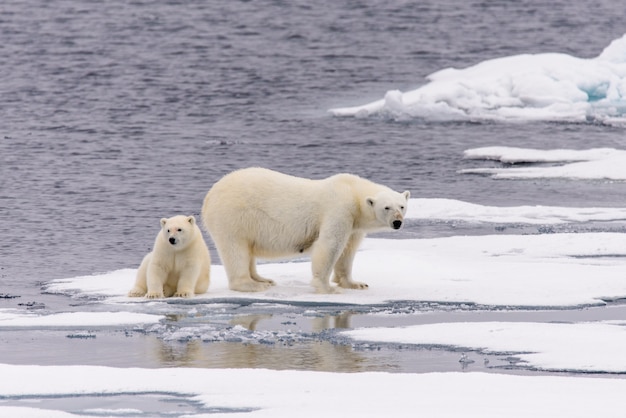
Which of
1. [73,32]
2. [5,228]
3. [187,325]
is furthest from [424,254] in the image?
[73,32]

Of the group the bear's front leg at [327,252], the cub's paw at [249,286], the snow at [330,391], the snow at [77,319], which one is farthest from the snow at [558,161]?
the snow at [330,391]

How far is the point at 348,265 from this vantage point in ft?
34.3

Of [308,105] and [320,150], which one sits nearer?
[320,150]

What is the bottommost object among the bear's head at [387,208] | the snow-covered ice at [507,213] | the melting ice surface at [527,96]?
the snow-covered ice at [507,213]

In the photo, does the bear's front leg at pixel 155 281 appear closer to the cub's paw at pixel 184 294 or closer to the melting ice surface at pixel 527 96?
the cub's paw at pixel 184 294

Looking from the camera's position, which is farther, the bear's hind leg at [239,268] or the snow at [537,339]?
the bear's hind leg at [239,268]

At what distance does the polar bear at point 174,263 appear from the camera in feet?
32.4

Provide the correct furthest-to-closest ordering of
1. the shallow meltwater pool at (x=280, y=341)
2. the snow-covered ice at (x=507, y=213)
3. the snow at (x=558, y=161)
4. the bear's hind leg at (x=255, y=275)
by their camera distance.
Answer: the snow at (x=558, y=161)
the snow-covered ice at (x=507, y=213)
the bear's hind leg at (x=255, y=275)
the shallow meltwater pool at (x=280, y=341)

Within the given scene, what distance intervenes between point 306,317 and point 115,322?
1.41m

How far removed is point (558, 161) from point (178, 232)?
11881mm

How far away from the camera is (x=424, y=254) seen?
11969 mm

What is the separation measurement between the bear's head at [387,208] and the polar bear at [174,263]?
1.44 meters

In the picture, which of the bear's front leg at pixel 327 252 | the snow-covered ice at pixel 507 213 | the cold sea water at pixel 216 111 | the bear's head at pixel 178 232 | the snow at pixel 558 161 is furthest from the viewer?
the snow at pixel 558 161

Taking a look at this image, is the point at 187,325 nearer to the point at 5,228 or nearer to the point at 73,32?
the point at 5,228
